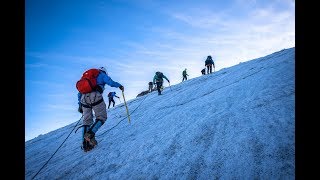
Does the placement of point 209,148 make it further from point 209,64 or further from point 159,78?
point 209,64

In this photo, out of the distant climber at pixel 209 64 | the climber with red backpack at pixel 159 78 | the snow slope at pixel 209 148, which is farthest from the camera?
the distant climber at pixel 209 64

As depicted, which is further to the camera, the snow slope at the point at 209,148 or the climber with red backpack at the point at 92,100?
the climber with red backpack at the point at 92,100

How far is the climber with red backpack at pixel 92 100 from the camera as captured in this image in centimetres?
692

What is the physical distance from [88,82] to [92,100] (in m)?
0.54

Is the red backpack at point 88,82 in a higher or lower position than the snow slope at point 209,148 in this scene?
higher

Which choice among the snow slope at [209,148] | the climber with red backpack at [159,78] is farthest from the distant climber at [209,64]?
the snow slope at [209,148]

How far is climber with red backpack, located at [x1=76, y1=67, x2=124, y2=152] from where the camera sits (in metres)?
6.92

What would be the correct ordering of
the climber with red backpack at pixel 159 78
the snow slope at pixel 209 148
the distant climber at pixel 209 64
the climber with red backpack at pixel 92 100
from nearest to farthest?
the snow slope at pixel 209 148, the climber with red backpack at pixel 92 100, the climber with red backpack at pixel 159 78, the distant climber at pixel 209 64

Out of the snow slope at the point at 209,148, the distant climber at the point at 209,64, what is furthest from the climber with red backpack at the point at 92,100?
the distant climber at the point at 209,64

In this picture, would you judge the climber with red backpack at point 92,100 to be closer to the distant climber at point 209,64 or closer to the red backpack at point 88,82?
the red backpack at point 88,82

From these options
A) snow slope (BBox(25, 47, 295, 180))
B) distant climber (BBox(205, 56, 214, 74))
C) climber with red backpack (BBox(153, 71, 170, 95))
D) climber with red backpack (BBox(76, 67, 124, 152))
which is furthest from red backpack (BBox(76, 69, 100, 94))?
distant climber (BBox(205, 56, 214, 74))

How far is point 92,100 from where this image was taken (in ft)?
23.5
